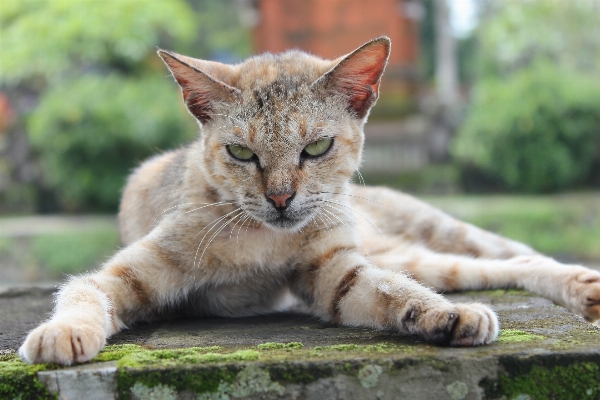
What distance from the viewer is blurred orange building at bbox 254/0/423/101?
12859 millimetres

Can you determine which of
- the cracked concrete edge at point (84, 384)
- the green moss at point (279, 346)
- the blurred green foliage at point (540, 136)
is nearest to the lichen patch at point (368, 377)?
the green moss at point (279, 346)

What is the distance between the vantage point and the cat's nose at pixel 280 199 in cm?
261

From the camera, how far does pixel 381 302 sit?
2.48 m

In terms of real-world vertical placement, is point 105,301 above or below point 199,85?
below

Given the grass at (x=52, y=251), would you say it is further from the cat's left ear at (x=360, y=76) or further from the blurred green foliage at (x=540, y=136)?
the blurred green foliage at (x=540, y=136)

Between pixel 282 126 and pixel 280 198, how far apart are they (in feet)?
1.05

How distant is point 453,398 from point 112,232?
26.0 feet

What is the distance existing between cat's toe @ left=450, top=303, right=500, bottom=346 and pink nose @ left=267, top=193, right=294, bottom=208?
86 centimetres

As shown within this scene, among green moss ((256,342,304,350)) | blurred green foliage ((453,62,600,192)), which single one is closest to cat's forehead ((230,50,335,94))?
green moss ((256,342,304,350))

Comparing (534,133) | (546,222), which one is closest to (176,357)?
(546,222)

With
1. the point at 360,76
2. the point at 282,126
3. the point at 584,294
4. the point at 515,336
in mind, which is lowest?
the point at 584,294

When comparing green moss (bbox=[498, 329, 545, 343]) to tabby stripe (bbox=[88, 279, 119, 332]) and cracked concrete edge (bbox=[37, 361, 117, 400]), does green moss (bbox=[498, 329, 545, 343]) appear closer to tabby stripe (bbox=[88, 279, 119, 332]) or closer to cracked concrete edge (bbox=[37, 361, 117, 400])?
cracked concrete edge (bbox=[37, 361, 117, 400])

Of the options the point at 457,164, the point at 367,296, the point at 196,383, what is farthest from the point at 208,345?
the point at 457,164

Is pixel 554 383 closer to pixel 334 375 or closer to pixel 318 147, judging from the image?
pixel 334 375
